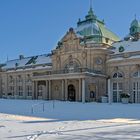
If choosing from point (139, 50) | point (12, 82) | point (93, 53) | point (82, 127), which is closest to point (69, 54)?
point (93, 53)

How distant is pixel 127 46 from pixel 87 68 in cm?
779

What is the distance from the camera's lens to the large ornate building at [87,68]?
47.0 meters

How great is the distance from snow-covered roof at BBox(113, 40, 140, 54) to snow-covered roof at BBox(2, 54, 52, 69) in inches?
621

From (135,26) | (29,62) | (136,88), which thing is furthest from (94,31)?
(29,62)

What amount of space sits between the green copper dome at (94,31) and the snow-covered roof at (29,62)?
972cm

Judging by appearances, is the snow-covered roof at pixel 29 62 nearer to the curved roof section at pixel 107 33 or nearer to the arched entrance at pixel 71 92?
the arched entrance at pixel 71 92

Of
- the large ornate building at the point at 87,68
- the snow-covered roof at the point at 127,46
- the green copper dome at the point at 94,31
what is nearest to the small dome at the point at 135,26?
the large ornate building at the point at 87,68

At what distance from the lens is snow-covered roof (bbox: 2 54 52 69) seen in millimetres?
65175

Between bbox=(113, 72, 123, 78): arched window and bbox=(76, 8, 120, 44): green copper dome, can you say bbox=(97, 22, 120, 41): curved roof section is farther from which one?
bbox=(113, 72, 123, 78): arched window

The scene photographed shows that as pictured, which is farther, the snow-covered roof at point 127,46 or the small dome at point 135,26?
the small dome at point 135,26

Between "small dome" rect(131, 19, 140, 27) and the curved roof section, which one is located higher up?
"small dome" rect(131, 19, 140, 27)

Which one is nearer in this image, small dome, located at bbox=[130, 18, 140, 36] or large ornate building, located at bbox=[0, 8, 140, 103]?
large ornate building, located at bbox=[0, 8, 140, 103]

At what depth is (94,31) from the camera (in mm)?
56844

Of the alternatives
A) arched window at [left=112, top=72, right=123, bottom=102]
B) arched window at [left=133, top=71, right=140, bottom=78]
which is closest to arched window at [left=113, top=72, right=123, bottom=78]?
arched window at [left=112, top=72, right=123, bottom=102]
